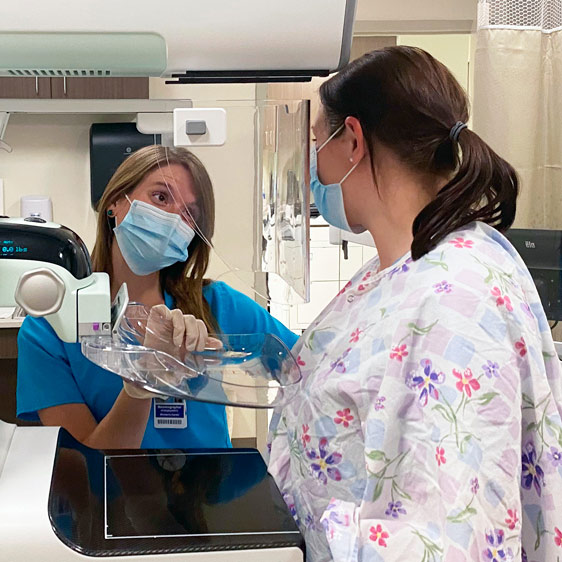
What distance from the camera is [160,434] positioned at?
123 cm

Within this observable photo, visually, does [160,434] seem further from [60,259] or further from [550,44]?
[550,44]

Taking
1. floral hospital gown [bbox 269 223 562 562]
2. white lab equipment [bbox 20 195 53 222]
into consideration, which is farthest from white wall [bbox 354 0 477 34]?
floral hospital gown [bbox 269 223 562 562]

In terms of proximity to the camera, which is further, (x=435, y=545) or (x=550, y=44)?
(x=550, y=44)

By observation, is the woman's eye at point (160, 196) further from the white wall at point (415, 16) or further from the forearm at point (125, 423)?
the white wall at point (415, 16)

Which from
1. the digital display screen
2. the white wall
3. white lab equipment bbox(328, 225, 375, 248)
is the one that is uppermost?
the white wall

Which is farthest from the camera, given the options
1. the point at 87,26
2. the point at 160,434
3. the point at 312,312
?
the point at 312,312

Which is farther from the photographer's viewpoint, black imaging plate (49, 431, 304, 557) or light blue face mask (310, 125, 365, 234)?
light blue face mask (310, 125, 365, 234)

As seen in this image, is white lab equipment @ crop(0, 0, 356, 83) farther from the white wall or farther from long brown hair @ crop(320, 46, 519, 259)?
the white wall

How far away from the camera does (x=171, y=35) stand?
0.73 meters

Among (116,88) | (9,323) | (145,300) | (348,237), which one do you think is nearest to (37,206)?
(9,323)

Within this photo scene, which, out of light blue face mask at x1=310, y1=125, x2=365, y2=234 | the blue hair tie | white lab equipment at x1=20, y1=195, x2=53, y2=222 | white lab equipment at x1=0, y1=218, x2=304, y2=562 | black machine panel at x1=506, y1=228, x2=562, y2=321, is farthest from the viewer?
white lab equipment at x1=20, y1=195, x2=53, y2=222

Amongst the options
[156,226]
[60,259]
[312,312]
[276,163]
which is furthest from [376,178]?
[312,312]

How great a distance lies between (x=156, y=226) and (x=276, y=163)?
0.18 metres

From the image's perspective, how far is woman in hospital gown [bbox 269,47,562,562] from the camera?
Result: 75cm
